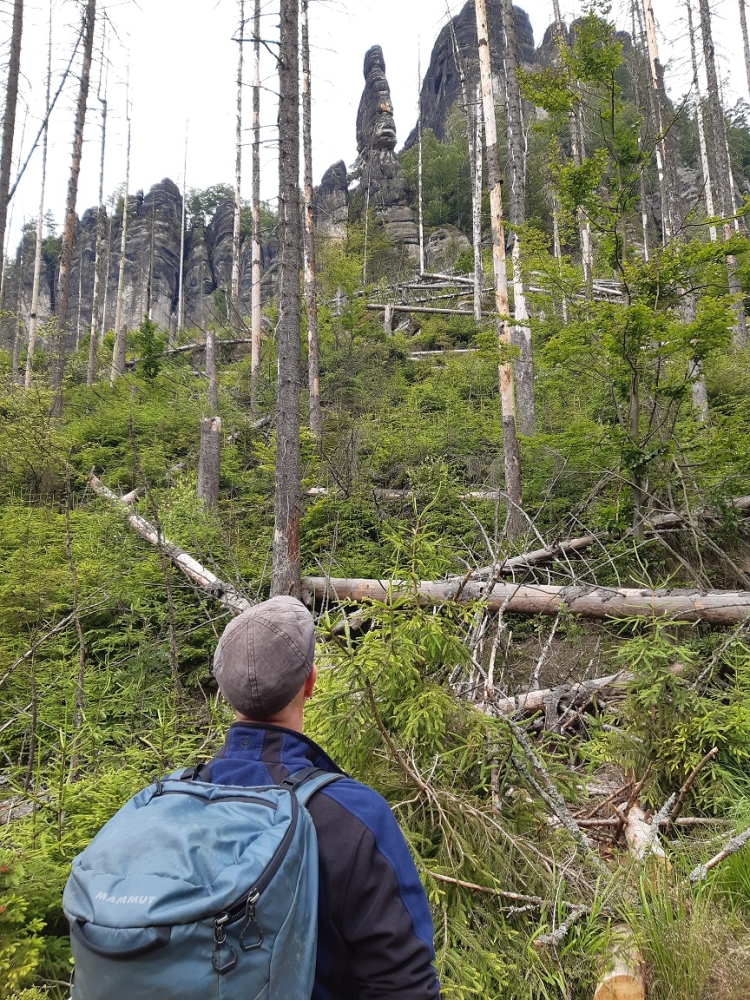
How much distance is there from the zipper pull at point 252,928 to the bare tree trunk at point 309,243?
38.3 feet

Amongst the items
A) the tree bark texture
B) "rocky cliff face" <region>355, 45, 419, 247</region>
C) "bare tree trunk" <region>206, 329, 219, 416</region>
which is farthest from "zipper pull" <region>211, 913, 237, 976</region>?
"rocky cliff face" <region>355, 45, 419, 247</region>

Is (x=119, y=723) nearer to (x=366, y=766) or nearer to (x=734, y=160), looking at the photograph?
(x=366, y=766)

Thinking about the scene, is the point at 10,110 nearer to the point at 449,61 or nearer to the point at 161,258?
the point at 161,258

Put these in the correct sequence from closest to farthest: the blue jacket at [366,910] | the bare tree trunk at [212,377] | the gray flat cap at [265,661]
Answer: the blue jacket at [366,910] < the gray flat cap at [265,661] < the bare tree trunk at [212,377]

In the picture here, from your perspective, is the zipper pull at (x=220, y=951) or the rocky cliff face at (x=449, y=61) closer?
the zipper pull at (x=220, y=951)

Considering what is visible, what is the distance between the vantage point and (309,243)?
1527cm

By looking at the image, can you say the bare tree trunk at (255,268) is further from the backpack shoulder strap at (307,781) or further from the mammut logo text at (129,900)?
the mammut logo text at (129,900)

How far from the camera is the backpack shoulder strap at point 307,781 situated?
4.63ft

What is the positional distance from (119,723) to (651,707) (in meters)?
4.76

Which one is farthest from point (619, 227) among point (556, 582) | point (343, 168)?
point (343, 168)

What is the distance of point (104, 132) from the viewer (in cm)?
2386

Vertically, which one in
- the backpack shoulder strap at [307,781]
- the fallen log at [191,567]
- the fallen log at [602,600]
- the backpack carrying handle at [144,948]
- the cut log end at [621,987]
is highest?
the fallen log at [191,567]

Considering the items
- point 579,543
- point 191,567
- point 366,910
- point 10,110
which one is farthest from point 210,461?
point 10,110

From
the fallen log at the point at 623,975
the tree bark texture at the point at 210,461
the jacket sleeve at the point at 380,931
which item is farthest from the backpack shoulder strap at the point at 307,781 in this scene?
the tree bark texture at the point at 210,461
